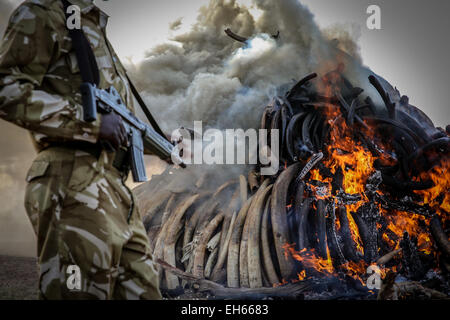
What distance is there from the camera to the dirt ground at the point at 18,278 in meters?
4.23

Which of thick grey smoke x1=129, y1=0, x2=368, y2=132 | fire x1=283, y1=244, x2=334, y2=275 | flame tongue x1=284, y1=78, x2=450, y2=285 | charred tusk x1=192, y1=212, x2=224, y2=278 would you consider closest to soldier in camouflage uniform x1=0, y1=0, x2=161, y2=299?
charred tusk x1=192, y1=212, x2=224, y2=278

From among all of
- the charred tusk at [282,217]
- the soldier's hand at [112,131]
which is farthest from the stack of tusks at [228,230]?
the soldier's hand at [112,131]

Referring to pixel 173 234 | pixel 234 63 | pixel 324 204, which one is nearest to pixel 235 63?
pixel 234 63

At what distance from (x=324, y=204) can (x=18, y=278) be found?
13.4 feet

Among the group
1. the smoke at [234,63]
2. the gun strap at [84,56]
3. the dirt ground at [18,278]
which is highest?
the smoke at [234,63]

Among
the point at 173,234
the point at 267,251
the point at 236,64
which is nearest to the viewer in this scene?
the point at 267,251

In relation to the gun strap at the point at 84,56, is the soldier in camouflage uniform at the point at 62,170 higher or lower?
lower

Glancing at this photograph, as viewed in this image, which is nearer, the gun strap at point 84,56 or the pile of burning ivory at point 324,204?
the gun strap at point 84,56

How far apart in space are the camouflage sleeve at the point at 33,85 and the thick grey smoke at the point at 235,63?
4.49m

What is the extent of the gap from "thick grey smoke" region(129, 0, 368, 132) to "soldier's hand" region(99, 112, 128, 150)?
14.6ft

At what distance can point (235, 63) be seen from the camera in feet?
20.7

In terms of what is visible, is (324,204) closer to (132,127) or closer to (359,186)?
(359,186)

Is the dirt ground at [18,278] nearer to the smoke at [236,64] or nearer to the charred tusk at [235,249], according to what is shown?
the charred tusk at [235,249]
